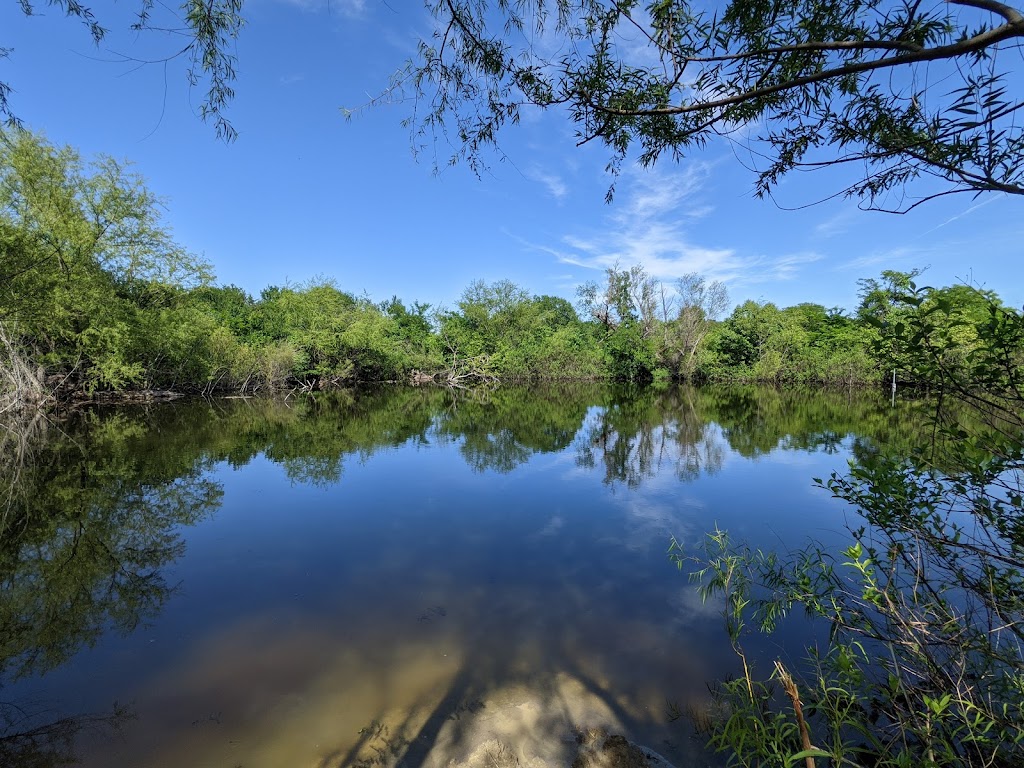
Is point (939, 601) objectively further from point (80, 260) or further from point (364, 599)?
point (80, 260)

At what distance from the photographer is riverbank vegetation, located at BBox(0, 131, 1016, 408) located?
1265 centimetres

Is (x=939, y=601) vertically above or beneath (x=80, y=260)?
beneath

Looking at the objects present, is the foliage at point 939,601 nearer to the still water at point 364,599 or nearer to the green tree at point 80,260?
the still water at point 364,599

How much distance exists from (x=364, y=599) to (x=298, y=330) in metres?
32.1

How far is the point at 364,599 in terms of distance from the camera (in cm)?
471

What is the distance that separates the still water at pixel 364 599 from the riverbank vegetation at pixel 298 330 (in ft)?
10.1

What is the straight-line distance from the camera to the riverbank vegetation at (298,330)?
41.5 feet

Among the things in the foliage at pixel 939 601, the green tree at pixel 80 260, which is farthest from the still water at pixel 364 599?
the green tree at pixel 80 260

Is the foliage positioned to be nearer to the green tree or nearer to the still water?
the still water

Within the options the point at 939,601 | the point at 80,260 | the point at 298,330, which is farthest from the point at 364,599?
the point at 298,330

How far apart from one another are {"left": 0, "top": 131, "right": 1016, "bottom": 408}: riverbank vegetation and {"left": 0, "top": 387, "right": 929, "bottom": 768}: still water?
307cm

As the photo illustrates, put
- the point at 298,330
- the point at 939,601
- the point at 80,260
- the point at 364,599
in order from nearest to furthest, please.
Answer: the point at 939,601
the point at 364,599
the point at 80,260
the point at 298,330

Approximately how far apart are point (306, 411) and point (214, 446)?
28.2 feet

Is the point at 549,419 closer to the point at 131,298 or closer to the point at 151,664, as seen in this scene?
the point at 151,664
